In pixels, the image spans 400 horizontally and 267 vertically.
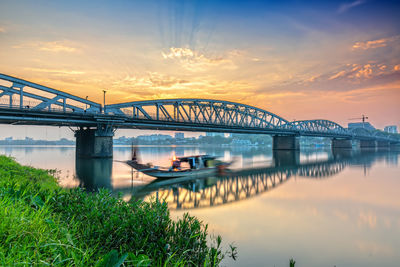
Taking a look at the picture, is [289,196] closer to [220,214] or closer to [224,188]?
[224,188]

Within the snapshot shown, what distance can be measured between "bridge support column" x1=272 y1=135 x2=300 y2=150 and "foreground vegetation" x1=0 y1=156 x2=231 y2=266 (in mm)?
107422

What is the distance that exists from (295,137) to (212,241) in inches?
4122

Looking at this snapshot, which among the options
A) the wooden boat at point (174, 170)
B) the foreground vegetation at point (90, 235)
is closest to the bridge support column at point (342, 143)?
the wooden boat at point (174, 170)

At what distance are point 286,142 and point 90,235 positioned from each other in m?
112

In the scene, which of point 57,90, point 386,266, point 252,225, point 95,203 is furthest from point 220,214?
point 57,90

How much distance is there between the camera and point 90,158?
167 feet

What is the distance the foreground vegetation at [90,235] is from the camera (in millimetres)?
4395

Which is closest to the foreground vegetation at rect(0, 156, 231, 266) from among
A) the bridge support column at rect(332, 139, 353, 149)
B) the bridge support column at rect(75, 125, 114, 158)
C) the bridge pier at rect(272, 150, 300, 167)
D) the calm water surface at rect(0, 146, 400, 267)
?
the calm water surface at rect(0, 146, 400, 267)

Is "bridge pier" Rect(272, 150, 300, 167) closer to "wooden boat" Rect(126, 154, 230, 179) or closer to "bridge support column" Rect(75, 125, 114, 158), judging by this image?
"wooden boat" Rect(126, 154, 230, 179)

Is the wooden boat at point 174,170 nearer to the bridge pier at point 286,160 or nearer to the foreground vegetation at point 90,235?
the foreground vegetation at point 90,235

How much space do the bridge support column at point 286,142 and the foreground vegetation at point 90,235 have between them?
352 ft

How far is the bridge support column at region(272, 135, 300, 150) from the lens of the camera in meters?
105

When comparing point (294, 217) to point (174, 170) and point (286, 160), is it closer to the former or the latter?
point (174, 170)

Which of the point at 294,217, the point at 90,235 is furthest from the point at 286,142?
the point at 90,235
